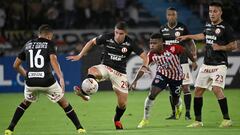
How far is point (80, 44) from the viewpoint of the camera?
26953 mm

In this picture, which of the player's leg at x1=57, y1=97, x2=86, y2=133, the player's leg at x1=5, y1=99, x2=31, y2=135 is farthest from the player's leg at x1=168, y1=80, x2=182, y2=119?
the player's leg at x1=5, y1=99, x2=31, y2=135

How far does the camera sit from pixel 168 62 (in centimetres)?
1521

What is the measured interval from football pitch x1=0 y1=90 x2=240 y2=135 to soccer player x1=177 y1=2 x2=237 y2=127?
52cm

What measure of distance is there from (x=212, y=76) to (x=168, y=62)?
136cm

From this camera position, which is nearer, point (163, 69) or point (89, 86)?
point (89, 86)

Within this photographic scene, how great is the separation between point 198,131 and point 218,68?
66.9 inches

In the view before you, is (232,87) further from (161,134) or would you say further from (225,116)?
(161,134)

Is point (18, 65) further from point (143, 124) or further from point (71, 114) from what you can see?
point (143, 124)

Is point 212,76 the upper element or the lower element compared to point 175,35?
lower

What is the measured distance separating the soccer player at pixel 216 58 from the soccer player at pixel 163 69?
877 mm

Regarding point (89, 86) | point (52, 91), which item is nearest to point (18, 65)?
point (52, 91)

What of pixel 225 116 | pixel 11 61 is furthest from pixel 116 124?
pixel 11 61

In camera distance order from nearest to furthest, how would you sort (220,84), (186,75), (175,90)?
(220,84) < (175,90) < (186,75)

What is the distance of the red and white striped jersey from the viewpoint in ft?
49.7
